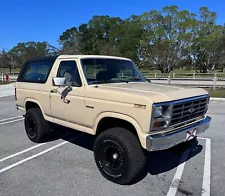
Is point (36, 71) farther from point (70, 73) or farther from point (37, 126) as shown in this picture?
point (70, 73)

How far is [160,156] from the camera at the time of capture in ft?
15.5

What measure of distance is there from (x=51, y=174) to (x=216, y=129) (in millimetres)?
4841

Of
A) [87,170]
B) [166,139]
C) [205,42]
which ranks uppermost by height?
[205,42]

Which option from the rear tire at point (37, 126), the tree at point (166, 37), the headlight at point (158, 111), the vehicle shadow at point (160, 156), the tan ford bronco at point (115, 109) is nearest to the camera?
the headlight at point (158, 111)

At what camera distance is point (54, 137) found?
5.89m

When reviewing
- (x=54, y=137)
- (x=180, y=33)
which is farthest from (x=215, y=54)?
(x=54, y=137)

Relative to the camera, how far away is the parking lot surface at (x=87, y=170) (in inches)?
136

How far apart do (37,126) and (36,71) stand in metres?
1.26

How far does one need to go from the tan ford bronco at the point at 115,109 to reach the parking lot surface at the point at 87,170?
0.33m

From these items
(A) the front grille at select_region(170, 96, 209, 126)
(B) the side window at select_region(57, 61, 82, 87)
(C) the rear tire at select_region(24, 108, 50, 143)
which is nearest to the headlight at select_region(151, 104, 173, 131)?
(A) the front grille at select_region(170, 96, 209, 126)

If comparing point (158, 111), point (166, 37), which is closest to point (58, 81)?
point (158, 111)

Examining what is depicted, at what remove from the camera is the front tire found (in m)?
3.44

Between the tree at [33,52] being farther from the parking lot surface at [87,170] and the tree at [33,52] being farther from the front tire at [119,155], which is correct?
the front tire at [119,155]

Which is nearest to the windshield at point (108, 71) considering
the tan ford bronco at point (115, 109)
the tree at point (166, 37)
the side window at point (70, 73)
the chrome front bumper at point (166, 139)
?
the tan ford bronco at point (115, 109)
